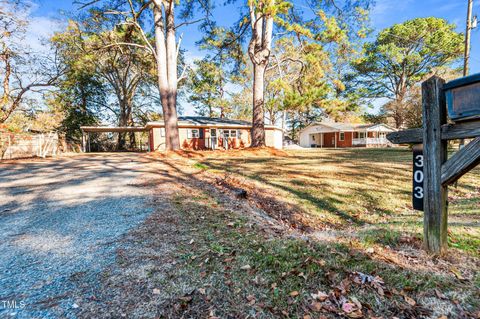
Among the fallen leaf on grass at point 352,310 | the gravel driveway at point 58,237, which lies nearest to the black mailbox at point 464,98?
the fallen leaf on grass at point 352,310

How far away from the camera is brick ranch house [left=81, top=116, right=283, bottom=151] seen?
18.8 m

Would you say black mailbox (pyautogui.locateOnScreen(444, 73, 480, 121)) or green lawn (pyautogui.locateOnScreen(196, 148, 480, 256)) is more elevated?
black mailbox (pyautogui.locateOnScreen(444, 73, 480, 121))

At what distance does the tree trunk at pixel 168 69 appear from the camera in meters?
11.6

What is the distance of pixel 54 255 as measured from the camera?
241cm

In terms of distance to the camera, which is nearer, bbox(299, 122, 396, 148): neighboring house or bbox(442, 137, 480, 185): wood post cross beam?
bbox(442, 137, 480, 185): wood post cross beam

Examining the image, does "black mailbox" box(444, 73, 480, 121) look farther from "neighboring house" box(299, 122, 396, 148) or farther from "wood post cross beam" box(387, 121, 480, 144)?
"neighboring house" box(299, 122, 396, 148)

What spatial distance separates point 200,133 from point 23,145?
11505 mm

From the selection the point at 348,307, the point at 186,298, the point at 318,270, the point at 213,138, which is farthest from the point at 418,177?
the point at 213,138

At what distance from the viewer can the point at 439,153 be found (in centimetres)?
216

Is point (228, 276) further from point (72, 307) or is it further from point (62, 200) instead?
point (62, 200)

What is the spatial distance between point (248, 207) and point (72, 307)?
2999mm

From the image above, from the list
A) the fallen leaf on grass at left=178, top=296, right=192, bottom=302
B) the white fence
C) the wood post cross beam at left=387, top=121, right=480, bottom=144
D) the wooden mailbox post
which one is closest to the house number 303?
the wooden mailbox post

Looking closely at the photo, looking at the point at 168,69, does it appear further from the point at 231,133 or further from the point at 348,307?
the point at 348,307

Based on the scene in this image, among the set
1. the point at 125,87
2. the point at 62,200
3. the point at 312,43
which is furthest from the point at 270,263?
the point at 125,87
